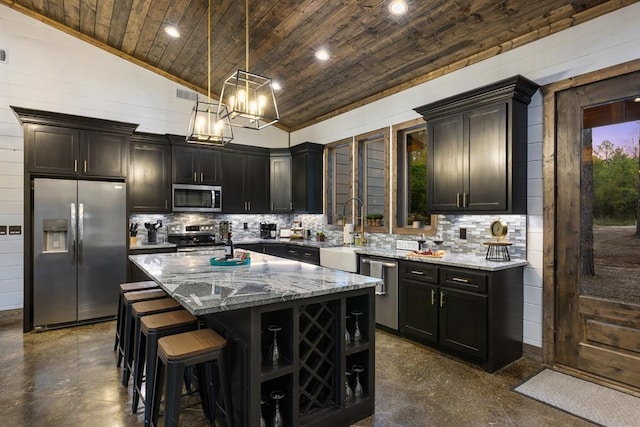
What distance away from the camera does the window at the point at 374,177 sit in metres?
5.06

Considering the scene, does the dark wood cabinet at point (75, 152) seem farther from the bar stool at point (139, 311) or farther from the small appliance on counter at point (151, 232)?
the bar stool at point (139, 311)

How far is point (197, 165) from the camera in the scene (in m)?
5.83

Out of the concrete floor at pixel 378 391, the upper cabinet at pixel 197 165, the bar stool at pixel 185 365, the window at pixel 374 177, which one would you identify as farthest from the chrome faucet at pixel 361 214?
the bar stool at pixel 185 365

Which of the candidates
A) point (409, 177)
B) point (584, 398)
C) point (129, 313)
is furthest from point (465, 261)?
point (129, 313)

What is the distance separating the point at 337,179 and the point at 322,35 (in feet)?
8.87

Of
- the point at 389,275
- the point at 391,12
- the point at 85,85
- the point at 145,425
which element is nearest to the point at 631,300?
the point at 389,275

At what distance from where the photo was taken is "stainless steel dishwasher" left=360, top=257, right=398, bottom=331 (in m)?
4.03

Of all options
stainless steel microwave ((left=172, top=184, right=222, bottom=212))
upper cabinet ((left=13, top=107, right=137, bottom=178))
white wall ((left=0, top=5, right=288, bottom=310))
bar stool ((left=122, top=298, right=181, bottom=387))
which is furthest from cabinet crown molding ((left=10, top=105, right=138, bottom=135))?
bar stool ((left=122, top=298, right=181, bottom=387))

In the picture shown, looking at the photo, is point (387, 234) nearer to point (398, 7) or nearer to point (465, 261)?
point (465, 261)

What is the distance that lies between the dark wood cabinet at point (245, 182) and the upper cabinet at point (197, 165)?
5.9 inches

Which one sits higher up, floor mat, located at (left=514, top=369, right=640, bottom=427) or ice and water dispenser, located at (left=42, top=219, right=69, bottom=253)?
ice and water dispenser, located at (left=42, top=219, right=69, bottom=253)

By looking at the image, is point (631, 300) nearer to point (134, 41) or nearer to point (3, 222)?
point (134, 41)

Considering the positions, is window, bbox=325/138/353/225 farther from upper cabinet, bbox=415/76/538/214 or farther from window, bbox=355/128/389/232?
upper cabinet, bbox=415/76/538/214

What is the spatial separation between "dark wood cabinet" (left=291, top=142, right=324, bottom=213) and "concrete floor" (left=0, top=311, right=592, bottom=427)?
2960 mm
